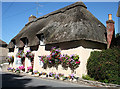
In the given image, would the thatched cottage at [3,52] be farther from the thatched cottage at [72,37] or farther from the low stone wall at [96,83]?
the low stone wall at [96,83]

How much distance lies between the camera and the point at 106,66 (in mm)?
9227

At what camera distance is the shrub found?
8.85 metres

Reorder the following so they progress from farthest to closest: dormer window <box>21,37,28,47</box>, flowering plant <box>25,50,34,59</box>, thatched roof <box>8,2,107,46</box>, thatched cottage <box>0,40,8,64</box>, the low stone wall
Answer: thatched cottage <box>0,40,8,64</box> < dormer window <box>21,37,28,47</box> < flowering plant <box>25,50,34,59</box> < thatched roof <box>8,2,107,46</box> < the low stone wall

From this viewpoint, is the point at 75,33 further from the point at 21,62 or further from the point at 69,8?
the point at 21,62

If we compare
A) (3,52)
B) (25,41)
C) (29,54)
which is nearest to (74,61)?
(29,54)

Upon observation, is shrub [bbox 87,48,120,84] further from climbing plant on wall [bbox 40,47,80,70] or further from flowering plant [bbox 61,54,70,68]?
flowering plant [bbox 61,54,70,68]

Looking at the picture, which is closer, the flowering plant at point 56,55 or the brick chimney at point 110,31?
the flowering plant at point 56,55

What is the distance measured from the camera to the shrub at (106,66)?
29.0ft

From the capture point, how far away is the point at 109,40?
12.6 metres

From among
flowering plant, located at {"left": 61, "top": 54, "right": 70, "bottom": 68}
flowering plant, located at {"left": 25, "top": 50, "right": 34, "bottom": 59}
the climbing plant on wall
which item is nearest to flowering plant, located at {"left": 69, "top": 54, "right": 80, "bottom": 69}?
the climbing plant on wall

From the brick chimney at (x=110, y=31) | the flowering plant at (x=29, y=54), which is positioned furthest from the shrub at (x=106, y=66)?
the flowering plant at (x=29, y=54)

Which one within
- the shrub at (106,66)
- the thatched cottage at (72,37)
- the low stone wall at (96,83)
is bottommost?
the low stone wall at (96,83)

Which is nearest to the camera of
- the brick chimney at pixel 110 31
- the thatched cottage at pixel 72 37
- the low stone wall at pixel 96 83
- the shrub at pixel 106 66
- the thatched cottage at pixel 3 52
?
the low stone wall at pixel 96 83

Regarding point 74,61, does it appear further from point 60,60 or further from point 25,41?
point 25,41
